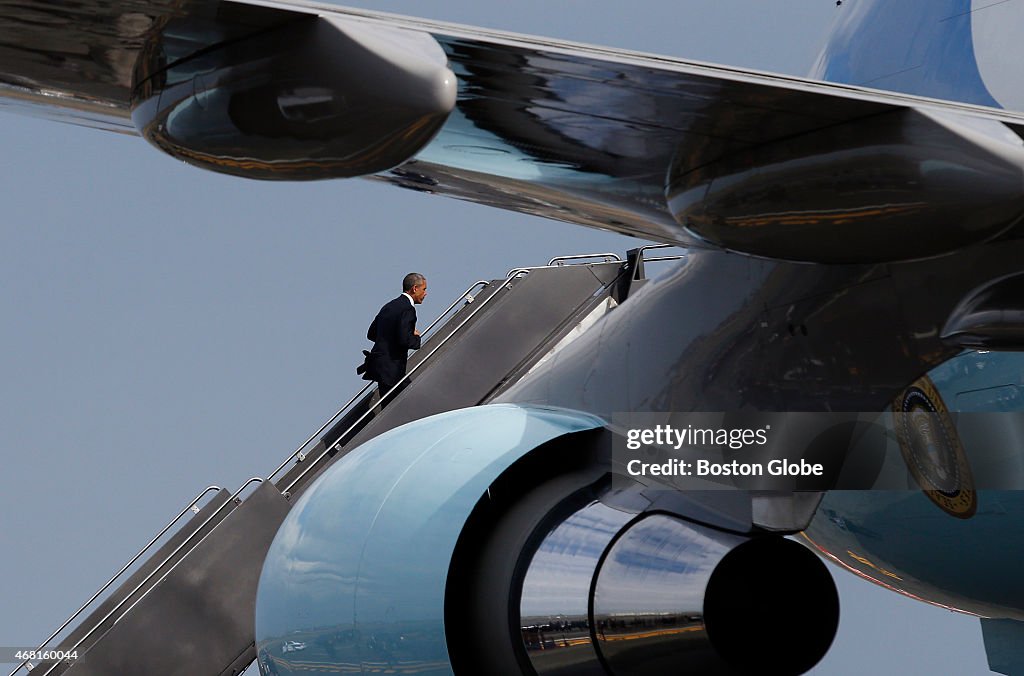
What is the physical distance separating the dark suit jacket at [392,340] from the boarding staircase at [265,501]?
7.3 inches

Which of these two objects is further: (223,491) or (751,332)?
(223,491)

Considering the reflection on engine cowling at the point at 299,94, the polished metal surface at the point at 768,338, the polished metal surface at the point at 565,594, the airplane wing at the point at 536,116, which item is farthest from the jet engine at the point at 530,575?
the reflection on engine cowling at the point at 299,94

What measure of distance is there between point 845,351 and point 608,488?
1174 mm

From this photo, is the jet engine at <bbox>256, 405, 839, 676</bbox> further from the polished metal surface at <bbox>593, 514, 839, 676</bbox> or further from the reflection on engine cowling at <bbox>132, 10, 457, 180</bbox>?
the reflection on engine cowling at <bbox>132, 10, 457, 180</bbox>

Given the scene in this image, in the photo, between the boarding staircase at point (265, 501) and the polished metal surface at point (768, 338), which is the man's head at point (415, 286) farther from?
the polished metal surface at point (768, 338)

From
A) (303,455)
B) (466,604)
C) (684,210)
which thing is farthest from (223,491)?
(684,210)

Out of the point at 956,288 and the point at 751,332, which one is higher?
the point at 956,288

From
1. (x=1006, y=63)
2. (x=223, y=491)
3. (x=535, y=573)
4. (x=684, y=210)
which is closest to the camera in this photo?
(x=684, y=210)

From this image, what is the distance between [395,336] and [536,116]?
892cm

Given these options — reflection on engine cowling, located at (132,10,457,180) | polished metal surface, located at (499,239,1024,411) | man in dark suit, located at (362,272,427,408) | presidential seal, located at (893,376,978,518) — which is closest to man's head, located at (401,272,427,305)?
man in dark suit, located at (362,272,427,408)

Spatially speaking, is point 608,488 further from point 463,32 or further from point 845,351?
point 463,32

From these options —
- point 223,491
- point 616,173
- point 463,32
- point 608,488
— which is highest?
point 463,32

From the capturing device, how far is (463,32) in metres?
2.80

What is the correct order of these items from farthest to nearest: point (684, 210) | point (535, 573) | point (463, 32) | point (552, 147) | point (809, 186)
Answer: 1. point (535, 573)
2. point (552, 147)
3. point (684, 210)
4. point (809, 186)
5. point (463, 32)
